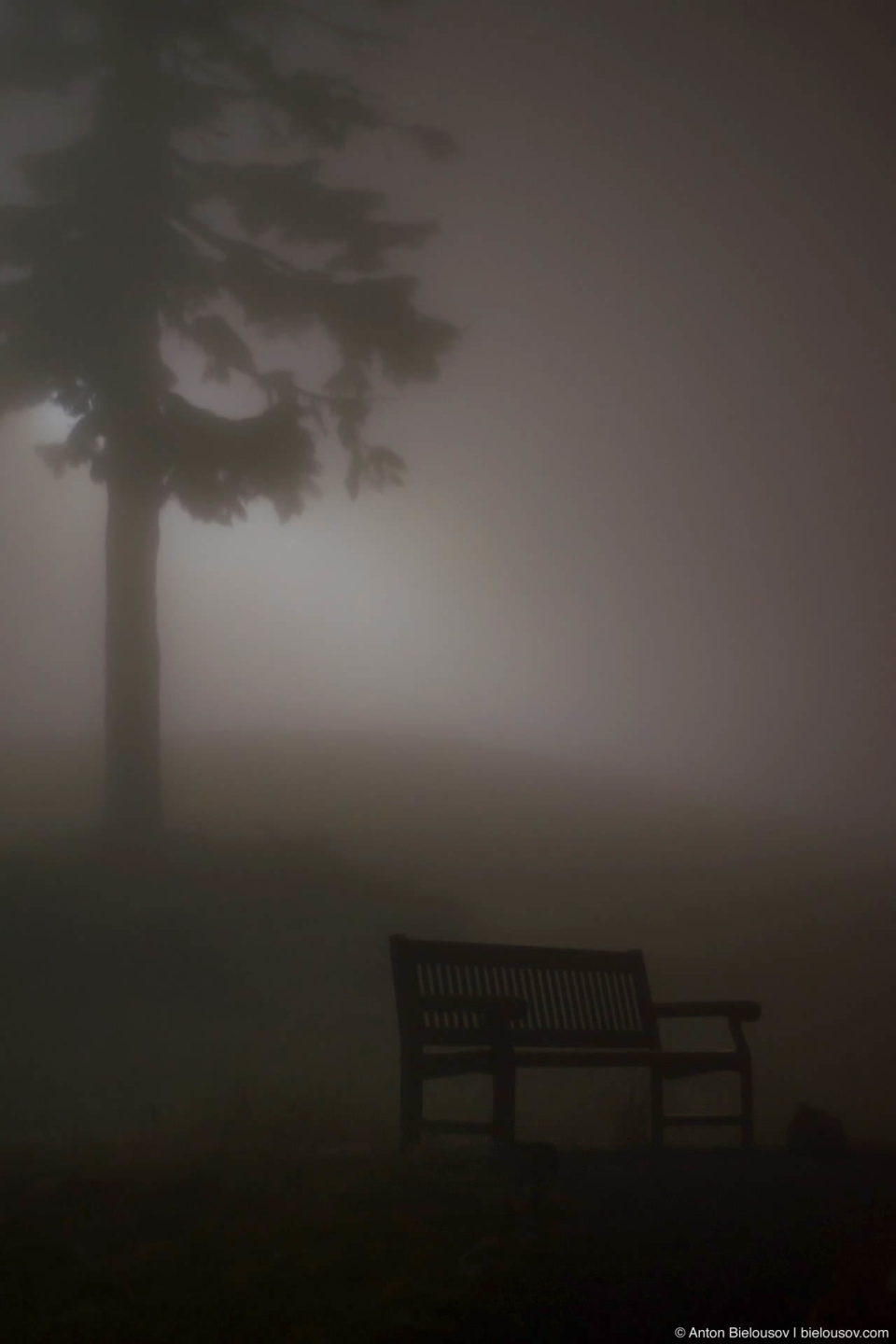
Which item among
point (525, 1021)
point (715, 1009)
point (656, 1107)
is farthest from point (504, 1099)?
point (715, 1009)

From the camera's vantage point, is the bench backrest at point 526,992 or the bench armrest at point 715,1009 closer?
the bench backrest at point 526,992

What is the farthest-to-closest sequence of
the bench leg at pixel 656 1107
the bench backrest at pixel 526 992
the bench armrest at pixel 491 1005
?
the bench leg at pixel 656 1107 < the bench backrest at pixel 526 992 < the bench armrest at pixel 491 1005

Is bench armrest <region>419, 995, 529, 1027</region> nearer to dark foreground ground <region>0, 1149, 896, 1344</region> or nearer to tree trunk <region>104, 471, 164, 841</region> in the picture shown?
dark foreground ground <region>0, 1149, 896, 1344</region>

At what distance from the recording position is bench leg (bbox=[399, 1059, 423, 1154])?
13.0 feet

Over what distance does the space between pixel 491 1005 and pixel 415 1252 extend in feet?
3.79

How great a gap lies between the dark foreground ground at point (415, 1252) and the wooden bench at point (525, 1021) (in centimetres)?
29

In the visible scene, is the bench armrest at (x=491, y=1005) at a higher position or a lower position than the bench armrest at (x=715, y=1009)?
higher

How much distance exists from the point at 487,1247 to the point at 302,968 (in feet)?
9.69

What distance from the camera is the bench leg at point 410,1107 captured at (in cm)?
396

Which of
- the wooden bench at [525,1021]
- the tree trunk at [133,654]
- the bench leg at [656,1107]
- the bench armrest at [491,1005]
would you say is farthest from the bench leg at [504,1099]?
the tree trunk at [133,654]

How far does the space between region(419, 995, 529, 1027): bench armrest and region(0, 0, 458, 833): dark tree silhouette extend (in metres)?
3.27

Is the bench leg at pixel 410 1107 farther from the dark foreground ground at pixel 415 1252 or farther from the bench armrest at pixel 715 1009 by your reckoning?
the bench armrest at pixel 715 1009

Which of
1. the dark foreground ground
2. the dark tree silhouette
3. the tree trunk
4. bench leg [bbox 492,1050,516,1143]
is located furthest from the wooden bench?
the dark tree silhouette

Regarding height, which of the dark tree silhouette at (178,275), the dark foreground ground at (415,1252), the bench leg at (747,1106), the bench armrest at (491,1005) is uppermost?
the dark tree silhouette at (178,275)
